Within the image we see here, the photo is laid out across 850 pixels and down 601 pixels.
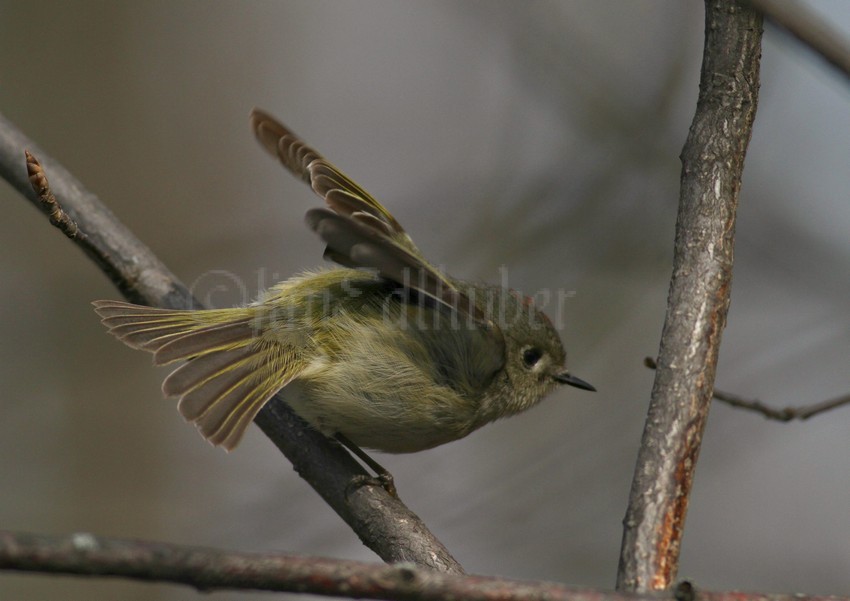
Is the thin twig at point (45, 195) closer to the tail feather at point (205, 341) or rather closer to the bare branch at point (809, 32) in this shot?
the tail feather at point (205, 341)

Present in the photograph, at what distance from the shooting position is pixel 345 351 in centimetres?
277

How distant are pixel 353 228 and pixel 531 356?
4.57 ft

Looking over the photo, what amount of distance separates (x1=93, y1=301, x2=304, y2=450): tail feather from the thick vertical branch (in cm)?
129

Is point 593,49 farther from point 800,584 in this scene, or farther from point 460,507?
point 800,584

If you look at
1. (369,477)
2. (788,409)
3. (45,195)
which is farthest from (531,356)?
(45,195)

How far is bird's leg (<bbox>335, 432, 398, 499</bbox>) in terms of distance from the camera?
243 cm

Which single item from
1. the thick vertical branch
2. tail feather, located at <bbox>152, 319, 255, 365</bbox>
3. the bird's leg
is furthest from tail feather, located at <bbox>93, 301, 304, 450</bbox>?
the thick vertical branch

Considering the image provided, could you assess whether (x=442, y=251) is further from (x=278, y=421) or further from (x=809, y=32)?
(x=809, y=32)

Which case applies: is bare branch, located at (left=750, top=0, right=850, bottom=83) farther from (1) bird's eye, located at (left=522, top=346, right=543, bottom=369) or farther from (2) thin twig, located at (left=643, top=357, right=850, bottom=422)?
(1) bird's eye, located at (left=522, top=346, right=543, bottom=369)

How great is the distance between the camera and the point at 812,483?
5.02 m

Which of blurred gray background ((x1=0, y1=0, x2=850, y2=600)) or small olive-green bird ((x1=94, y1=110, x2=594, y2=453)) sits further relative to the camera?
blurred gray background ((x1=0, y1=0, x2=850, y2=600))

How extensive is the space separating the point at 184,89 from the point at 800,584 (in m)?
5.07

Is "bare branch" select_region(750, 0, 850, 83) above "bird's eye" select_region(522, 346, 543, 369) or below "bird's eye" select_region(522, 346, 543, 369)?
below

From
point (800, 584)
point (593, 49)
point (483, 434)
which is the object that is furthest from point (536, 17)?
point (800, 584)
